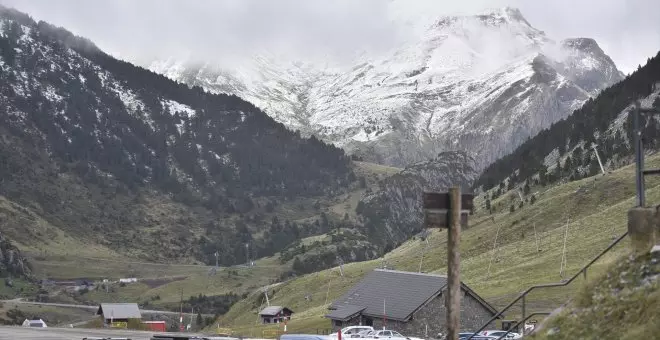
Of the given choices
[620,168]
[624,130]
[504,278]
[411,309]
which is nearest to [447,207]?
[411,309]

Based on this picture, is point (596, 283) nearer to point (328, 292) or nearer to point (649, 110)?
point (649, 110)

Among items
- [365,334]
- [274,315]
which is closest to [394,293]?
[365,334]

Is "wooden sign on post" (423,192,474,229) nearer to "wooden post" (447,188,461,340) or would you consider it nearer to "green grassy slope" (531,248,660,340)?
"wooden post" (447,188,461,340)

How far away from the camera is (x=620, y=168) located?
145750mm

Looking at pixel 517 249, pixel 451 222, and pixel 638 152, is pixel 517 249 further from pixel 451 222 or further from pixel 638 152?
pixel 451 222

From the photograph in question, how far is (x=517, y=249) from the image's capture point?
124312 millimetres

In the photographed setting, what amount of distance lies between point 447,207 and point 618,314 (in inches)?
169

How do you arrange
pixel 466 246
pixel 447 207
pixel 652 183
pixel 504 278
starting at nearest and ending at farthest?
pixel 447 207, pixel 504 278, pixel 652 183, pixel 466 246

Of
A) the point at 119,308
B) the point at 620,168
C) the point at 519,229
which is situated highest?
the point at 620,168

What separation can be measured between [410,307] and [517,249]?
53423 millimetres

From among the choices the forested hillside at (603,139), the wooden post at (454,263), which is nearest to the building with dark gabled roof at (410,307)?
the wooden post at (454,263)

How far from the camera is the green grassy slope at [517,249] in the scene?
332 ft

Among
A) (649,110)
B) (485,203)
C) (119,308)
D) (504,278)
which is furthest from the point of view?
(485,203)

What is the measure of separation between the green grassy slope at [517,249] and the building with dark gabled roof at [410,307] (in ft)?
14.1
